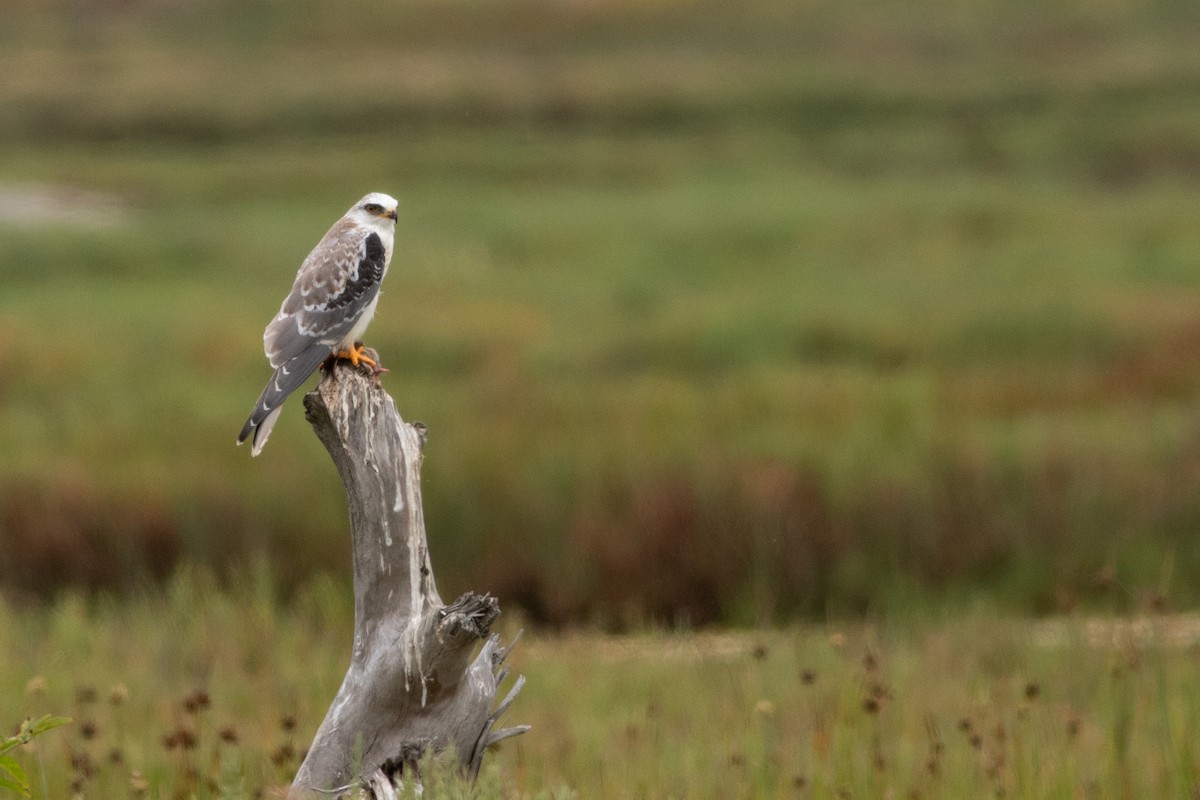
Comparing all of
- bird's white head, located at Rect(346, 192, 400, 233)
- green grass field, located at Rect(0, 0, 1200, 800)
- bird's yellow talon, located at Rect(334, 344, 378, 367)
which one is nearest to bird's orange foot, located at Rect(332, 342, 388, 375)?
bird's yellow talon, located at Rect(334, 344, 378, 367)

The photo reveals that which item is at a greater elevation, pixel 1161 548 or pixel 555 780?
pixel 555 780

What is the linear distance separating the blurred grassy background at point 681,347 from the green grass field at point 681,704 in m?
0.73

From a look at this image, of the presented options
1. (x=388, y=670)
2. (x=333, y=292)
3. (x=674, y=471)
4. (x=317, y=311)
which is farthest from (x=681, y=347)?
(x=388, y=670)

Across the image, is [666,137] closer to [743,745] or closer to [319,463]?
[319,463]

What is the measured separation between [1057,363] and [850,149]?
60.1 ft

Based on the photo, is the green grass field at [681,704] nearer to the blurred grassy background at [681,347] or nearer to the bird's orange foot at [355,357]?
the blurred grassy background at [681,347]

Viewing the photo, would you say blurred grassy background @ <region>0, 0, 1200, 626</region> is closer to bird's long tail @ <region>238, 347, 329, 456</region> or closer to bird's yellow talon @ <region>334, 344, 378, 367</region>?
bird's yellow talon @ <region>334, 344, 378, 367</region>

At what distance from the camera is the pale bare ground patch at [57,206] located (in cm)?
2480

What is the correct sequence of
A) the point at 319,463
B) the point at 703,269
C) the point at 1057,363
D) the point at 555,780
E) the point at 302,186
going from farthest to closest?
the point at 302,186 → the point at 703,269 → the point at 1057,363 → the point at 319,463 → the point at 555,780

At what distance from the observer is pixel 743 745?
6.18 m

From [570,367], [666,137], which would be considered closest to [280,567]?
[570,367]

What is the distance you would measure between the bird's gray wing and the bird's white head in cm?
7

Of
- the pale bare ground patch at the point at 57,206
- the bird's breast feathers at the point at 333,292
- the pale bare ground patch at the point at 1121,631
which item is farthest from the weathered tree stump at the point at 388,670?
the pale bare ground patch at the point at 57,206

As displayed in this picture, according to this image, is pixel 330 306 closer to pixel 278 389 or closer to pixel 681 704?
pixel 278 389
